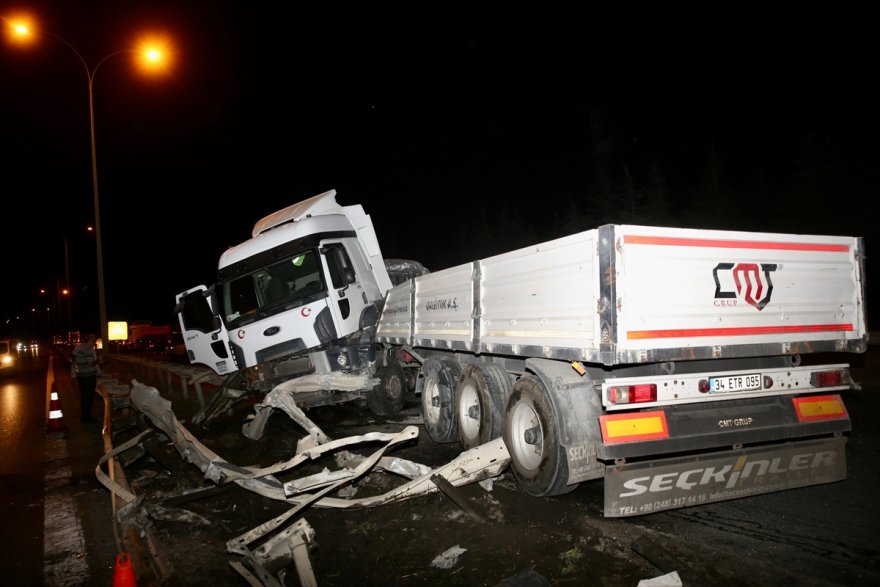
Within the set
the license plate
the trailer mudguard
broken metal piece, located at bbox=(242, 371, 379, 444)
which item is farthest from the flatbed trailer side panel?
broken metal piece, located at bbox=(242, 371, 379, 444)

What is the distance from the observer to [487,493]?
566cm

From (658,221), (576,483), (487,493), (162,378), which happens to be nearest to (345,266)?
(487,493)

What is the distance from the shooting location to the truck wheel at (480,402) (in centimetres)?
620

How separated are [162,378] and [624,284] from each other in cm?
1461

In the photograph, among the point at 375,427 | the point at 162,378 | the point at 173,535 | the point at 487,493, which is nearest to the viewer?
the point at 173,535

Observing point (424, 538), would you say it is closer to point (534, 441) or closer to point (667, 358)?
point (534, 441)

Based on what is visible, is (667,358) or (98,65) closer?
(667,358)

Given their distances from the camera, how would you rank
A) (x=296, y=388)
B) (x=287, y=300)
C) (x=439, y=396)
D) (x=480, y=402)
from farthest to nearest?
(x=287, y=300)
(x=296, y=388)
(x=439, y=396)
(x=480, y=402)

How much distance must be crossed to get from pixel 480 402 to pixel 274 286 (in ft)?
14.2

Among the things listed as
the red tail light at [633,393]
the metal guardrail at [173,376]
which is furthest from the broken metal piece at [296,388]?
the red tail light at [633,393]

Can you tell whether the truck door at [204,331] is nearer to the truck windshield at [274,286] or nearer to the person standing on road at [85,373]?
the truck windshield at [274,286]

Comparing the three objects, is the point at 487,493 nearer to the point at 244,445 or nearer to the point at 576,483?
the point at 576,483

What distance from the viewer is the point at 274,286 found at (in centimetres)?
916

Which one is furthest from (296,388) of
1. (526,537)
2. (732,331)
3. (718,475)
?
(732,331)
